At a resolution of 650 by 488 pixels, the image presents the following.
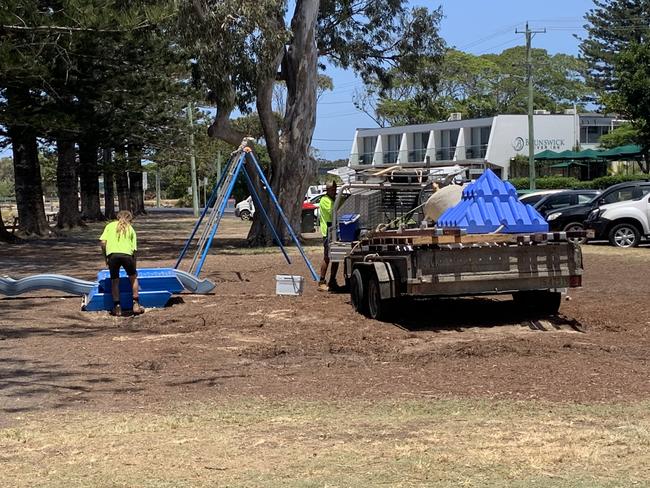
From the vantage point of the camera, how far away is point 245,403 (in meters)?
7.86

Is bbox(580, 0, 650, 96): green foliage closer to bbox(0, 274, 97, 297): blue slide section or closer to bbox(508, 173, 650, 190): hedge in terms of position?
bbox(508, 173, 650, 190): hedge

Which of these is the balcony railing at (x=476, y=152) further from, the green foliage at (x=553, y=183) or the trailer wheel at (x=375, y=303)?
the trailer wheel at (x=375, y=303)

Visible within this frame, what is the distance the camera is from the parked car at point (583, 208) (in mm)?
25438

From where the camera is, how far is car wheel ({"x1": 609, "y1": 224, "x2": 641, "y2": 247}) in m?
24.8

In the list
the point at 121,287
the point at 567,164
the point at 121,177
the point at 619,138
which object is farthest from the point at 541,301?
the point at 619,138

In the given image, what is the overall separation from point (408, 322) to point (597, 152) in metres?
50.0

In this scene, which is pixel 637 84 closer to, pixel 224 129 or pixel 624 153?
pixel 224 129

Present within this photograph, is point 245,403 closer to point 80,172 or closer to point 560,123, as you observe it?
point 80,172

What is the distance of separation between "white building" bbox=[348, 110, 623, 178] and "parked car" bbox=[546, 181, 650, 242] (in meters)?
40.7

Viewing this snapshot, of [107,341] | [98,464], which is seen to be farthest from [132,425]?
[107,341]

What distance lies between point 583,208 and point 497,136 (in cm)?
4451

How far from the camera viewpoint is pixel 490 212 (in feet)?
39.3

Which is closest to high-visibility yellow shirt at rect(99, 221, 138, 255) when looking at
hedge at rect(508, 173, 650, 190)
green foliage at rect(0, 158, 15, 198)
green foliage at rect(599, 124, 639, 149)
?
hedge at rect(508, 173, 650, 190)

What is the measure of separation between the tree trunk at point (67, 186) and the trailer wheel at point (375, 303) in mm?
28725
